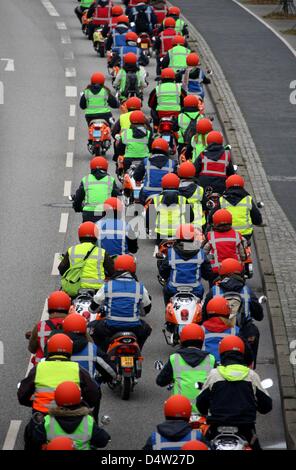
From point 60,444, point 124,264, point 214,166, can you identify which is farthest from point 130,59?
point 60,444

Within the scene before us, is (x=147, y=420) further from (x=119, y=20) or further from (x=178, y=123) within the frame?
(x=119, y=20)

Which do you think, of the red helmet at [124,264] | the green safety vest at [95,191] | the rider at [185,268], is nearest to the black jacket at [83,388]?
the red helmet at [124,264]

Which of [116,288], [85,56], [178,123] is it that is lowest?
[85,56]

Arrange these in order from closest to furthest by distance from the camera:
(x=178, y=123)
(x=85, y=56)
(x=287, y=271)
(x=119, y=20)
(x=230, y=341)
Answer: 1. (x=230, y=341)
2. (x=287, y=271)
3. (x=178, y=123)
4. (x=119, y=20)
5. (x=85, y=56)

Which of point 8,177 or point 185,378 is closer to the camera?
point 185,378

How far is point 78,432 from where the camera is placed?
628 inches

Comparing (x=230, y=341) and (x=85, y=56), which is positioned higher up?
(x=230, y=341)

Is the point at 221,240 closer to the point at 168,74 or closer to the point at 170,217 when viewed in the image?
the point at 170,217

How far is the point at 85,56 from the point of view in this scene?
4450 cm

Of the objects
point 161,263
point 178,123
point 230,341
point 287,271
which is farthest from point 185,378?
point 178,123

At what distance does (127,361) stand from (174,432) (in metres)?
4.19

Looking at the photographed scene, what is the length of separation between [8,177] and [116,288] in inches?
476
